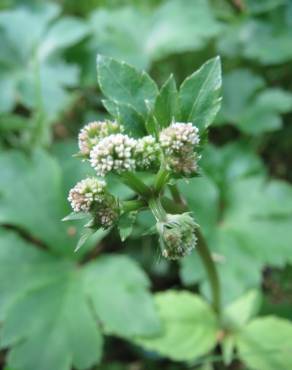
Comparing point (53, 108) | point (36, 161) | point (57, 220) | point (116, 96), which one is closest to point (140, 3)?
point (53, 108)

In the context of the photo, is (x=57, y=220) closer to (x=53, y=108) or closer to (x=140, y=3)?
(x=53, y=108)

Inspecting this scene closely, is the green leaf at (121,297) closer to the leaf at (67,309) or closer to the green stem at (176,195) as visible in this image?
the leaf at (67,309)

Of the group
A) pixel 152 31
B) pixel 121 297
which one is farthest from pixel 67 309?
pixel 152 31

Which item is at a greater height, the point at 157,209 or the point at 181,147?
the point at 181,147

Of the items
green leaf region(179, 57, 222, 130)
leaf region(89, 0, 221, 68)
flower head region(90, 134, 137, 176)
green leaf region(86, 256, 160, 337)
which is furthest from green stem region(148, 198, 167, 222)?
leaf region(89, 0, 221, 68)

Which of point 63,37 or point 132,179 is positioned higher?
point 63,37

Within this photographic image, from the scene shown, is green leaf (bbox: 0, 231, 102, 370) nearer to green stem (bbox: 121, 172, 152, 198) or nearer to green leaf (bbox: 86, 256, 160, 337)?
green leaf (bbox: 86, 256, 160, 337)

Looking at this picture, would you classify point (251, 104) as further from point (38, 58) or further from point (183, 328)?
point (183, 328)

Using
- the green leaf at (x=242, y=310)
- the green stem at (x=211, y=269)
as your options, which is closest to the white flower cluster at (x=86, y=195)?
the green stem at (x=211, y=269)
